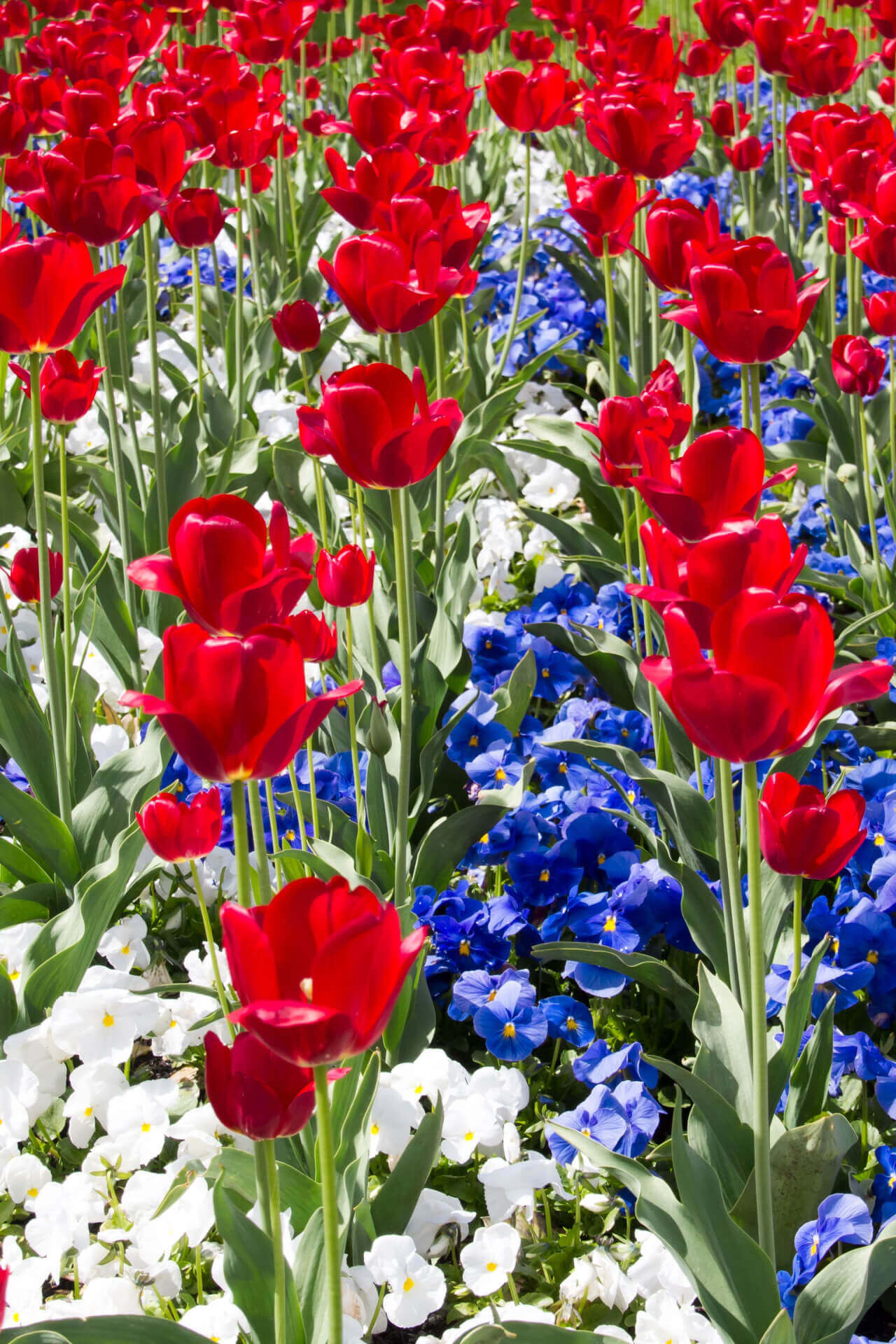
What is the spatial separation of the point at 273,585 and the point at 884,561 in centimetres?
190

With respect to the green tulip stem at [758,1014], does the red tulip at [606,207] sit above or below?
above

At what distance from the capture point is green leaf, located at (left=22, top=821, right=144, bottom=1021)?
5.51 feet

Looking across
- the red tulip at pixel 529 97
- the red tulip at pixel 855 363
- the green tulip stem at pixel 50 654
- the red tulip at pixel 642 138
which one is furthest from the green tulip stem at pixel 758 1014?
the red tulip at pixel 529 97

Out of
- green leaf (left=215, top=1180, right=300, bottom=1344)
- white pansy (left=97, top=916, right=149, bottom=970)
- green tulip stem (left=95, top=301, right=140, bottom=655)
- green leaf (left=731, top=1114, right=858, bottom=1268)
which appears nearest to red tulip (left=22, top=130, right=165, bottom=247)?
green tulip stem (left=95, top=301, right=140, bottom=655)

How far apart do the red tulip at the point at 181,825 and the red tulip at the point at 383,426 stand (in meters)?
0.42

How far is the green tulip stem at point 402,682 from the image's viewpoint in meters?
1.49

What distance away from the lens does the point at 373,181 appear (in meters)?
2.34

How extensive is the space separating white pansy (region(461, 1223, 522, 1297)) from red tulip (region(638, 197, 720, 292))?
140 cm

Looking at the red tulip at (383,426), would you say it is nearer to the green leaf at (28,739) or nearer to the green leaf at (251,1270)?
the green leaf at (251,1270)

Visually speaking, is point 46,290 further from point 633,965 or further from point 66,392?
point 633,965

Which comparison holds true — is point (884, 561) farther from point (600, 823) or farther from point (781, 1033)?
point (781, 1033)

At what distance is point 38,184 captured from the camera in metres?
2.71

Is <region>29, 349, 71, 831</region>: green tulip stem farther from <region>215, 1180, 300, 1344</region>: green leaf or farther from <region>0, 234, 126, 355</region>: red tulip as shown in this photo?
<region>215, 1180, 300, 1344</region>: green leaf

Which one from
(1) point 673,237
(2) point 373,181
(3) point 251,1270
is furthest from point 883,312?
(3) point 251,1270
